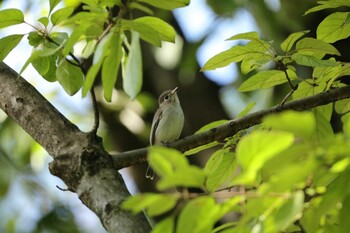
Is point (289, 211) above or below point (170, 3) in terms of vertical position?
below

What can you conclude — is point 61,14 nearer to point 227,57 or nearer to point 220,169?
point 227,57

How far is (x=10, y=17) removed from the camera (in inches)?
75.8

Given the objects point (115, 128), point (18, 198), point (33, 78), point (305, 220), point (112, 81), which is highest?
point (112, 81)

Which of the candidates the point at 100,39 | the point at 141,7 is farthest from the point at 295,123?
the point at 100,39

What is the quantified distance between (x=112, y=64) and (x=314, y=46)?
76 centimetres

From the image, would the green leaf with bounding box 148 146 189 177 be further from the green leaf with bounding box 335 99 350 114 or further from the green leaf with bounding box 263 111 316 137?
the green leaf with bounding box 335 99 350 114

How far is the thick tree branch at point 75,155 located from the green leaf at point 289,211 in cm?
66

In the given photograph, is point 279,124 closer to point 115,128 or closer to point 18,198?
point 115,128

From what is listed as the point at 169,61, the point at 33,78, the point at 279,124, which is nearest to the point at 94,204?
the point at 279,124

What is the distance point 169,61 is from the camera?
606 centimetres

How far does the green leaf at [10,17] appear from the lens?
6.26ft

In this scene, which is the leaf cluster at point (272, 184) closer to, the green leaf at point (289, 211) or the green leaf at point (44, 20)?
the green leaf at point (289, 211)

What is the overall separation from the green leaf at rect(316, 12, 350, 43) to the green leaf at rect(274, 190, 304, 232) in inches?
44.1

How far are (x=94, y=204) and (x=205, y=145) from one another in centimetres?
55
